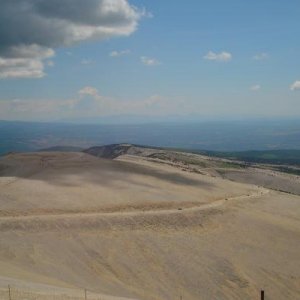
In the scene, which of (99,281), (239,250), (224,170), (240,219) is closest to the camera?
(99,281)

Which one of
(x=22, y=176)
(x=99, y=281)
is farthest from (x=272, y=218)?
(x=22, y=176)

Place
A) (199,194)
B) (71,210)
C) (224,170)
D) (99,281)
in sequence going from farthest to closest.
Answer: (224,170), (199,194), (71,210), (99,281)

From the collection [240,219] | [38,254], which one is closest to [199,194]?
[240,219]

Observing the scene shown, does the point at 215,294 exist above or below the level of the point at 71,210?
below

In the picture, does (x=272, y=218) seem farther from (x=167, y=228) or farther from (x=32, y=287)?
(x=32, y=287)

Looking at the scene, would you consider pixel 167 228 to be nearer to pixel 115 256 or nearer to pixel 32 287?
pixel 115 256

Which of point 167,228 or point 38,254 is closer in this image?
point 38,254
